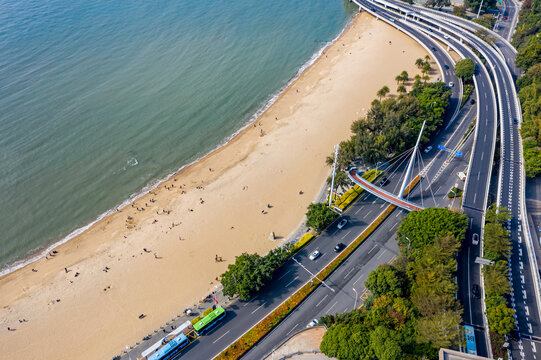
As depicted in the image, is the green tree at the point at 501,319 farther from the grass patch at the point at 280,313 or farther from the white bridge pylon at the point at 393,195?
the grass patch at the point at 280,313

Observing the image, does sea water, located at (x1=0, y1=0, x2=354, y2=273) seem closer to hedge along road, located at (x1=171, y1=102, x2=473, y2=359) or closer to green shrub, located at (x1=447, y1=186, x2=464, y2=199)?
hedge along road, located at (x1=171, y1=102, x2=473, y2=359)

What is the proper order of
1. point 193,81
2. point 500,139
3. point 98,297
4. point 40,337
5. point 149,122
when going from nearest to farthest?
point 40,337 → point 98,297 → point 500,139 → point 149,122 → point 193,81

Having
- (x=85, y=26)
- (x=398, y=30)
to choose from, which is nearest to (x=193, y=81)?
(x=85, y=26)

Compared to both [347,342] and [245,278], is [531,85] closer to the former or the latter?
[347,342]

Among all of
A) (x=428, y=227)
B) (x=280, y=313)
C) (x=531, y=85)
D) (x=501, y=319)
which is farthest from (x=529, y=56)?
(x=280, y=313)

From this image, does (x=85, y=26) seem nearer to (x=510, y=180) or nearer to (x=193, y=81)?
(x=193, y=81)

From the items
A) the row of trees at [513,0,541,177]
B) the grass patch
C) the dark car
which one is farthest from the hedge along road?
the dark car
